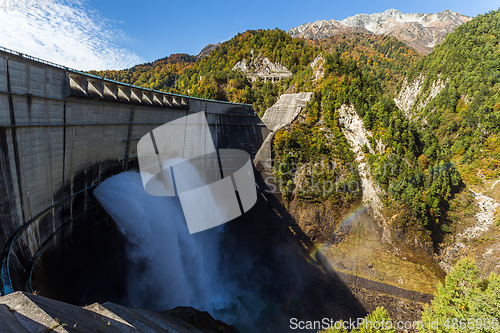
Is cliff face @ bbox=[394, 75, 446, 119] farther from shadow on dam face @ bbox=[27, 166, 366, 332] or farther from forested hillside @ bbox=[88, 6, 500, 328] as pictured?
shadow on dam face @ bbox=[27, 166, 366, 332]

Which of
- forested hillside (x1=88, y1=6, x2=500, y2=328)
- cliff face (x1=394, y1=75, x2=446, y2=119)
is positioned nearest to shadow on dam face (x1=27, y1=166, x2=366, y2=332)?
forested hillside (x1=88, y1=6, x2=500, y2=328)

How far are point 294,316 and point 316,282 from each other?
445 centimetres

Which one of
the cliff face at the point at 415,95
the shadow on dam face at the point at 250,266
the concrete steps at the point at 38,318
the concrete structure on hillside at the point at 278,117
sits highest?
the cliff face at the point at 415,95

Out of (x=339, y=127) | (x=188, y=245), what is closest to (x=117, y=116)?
(x=188, y=245)

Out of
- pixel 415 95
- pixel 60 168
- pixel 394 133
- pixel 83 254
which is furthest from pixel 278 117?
pixel 415 95

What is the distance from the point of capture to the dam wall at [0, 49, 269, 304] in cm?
1078

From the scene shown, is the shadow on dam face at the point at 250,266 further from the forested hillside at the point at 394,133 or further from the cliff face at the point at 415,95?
the cliff face at the point at 415,95

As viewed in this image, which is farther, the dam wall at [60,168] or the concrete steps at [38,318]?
the dam wall at [60,168]

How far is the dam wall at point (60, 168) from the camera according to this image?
424 inches

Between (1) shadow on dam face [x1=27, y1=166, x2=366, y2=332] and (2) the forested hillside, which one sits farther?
(2) the forested hillside

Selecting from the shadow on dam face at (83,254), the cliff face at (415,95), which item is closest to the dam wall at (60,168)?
the shadow on dam face at (83,254)

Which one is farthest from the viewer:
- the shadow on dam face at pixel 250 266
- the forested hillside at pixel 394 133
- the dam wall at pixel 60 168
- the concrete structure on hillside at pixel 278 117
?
the concrete structure on hillside at pixel 278 117

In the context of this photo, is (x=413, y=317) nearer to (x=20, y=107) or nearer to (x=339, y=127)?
(x=339, y=127)

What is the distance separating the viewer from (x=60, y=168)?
1381cm
